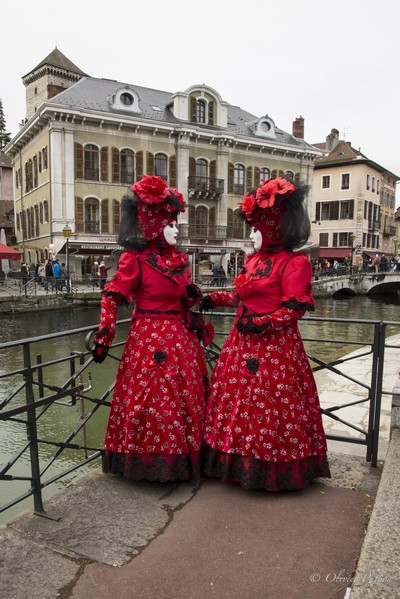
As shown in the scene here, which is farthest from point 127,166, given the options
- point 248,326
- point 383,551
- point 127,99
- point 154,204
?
point 383,551

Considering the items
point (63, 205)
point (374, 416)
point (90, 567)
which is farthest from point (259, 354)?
point (63, 205)

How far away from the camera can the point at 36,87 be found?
40438 mm

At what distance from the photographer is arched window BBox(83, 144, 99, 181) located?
25312mm

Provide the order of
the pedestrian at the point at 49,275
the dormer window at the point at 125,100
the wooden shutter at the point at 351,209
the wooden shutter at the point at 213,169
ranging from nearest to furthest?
the pedestrian at the point at 49,275
the dormer window at the point at 125,100
the wooden shutter at the point at 213,169
the wooden shutter at the point at 351,209

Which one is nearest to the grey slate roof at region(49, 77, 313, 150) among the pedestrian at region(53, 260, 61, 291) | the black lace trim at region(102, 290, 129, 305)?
the pedestrian at region(53, 260, 61, 291)

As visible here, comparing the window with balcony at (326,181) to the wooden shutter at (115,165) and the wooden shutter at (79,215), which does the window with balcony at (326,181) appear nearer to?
the wooden shutter at (115,165)

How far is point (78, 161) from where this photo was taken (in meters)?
25.0

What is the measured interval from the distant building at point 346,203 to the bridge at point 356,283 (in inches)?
241

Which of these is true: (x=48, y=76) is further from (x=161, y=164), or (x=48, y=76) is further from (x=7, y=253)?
(x=7, y=253)

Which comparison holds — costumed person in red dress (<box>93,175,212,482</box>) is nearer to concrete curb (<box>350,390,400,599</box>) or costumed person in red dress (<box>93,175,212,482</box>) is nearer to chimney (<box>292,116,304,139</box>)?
concrete curb (<box>350,390,400,599</box>)

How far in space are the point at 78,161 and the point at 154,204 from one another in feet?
78.6

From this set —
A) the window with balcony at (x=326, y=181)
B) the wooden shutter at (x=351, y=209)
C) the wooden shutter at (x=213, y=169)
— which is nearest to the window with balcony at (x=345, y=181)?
the window with balcony at (x=326, y=181)

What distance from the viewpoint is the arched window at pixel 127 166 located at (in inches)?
1043

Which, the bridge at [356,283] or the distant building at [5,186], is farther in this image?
the distant building at [5,186]
